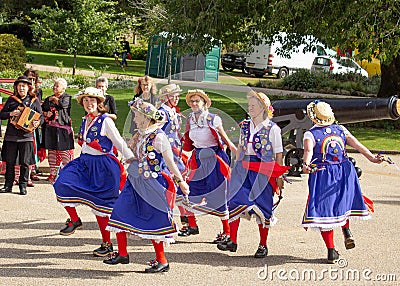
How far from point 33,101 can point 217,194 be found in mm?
3862

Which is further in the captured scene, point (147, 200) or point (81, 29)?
point (81, 29)

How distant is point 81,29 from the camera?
3081cm

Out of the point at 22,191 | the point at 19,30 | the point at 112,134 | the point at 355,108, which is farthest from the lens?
the point at 19,30

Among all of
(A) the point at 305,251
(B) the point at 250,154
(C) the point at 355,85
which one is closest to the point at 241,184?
(B) the point at 250,154

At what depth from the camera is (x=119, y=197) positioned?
7820 mm

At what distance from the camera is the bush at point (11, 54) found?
30.8 meters

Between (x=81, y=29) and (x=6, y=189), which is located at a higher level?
(x=81, y=29)

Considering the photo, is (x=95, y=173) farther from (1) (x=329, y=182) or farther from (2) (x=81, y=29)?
(2) (x=81, y=29)

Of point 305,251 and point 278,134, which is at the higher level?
point 278,134

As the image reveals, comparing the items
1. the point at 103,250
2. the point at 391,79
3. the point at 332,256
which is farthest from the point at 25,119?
the point at 391,79

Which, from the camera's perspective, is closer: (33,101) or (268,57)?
(33,101)

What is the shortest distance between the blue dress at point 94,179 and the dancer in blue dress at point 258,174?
53.2 inches

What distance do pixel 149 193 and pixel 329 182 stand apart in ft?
6.76

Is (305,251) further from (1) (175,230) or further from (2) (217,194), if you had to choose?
(1) (175,230)
